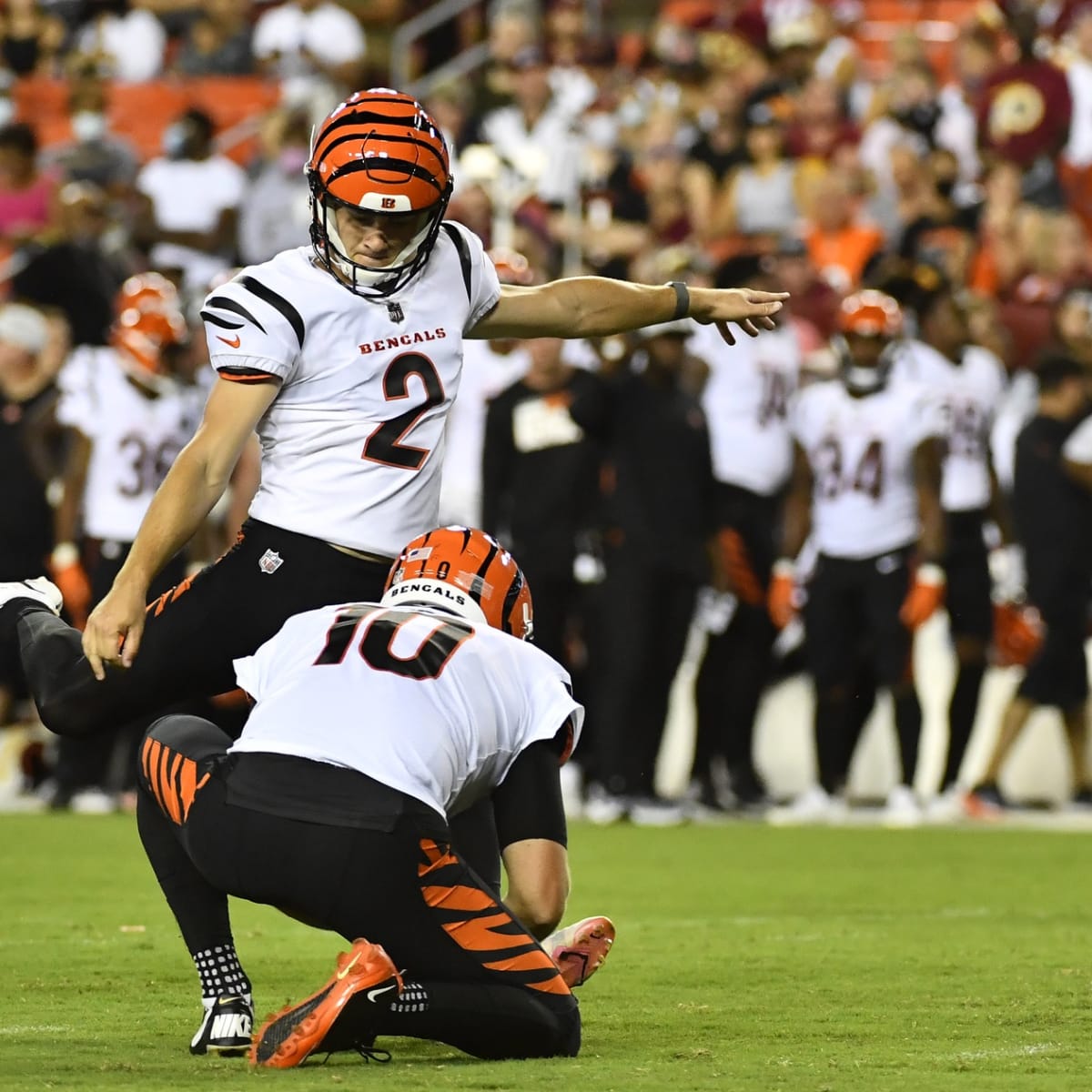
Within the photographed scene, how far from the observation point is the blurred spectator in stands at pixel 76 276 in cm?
1442

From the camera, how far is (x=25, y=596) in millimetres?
6188

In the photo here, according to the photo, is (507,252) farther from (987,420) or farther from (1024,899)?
(1024,899)

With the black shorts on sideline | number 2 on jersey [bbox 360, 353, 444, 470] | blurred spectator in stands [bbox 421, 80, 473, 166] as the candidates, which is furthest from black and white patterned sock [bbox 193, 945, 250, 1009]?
blurred spectator in stands [bbox 421, 80, 473, 166]

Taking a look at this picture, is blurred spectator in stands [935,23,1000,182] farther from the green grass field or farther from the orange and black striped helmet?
the orange and black striped helmet

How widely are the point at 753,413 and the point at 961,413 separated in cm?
105

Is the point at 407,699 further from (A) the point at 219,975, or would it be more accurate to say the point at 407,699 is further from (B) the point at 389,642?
(A) the point at 219,975

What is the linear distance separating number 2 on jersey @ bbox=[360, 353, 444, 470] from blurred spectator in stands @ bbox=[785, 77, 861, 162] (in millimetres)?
11821

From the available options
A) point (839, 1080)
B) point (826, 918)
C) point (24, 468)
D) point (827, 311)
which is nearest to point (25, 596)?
point (839, 1080)

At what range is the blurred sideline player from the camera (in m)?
12.4

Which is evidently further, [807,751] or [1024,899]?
[807,751]

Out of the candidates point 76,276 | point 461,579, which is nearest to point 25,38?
point 76,276

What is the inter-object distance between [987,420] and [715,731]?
2109 mm

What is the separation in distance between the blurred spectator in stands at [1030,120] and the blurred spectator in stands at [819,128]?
38.7 inches

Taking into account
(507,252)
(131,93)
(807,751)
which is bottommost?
(807,751)
